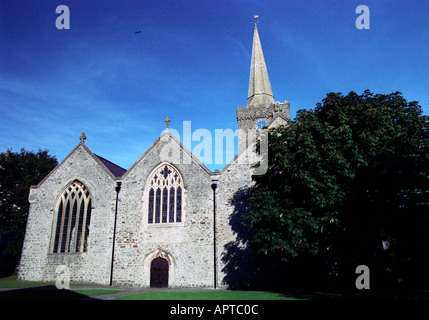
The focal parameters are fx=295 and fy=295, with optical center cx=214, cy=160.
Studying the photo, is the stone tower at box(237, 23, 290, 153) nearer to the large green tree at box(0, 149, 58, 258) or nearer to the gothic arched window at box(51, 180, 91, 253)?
the gothic arched window at box(51, 180, 91, 253)

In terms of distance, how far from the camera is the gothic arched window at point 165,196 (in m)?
21.0

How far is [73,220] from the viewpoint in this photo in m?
22.6

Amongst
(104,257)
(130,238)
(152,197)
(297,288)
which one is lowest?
(297,288)

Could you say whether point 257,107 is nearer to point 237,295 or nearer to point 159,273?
point 159,273

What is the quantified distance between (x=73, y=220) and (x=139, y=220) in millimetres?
5639

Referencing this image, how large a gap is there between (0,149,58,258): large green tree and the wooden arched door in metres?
18.7

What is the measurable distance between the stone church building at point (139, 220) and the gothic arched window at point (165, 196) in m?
0.07

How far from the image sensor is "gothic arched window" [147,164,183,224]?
21.0 m

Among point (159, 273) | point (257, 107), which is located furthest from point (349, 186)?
point (257, 107)

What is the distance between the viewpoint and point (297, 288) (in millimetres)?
17547

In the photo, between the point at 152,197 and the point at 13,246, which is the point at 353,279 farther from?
the point at 13,246
